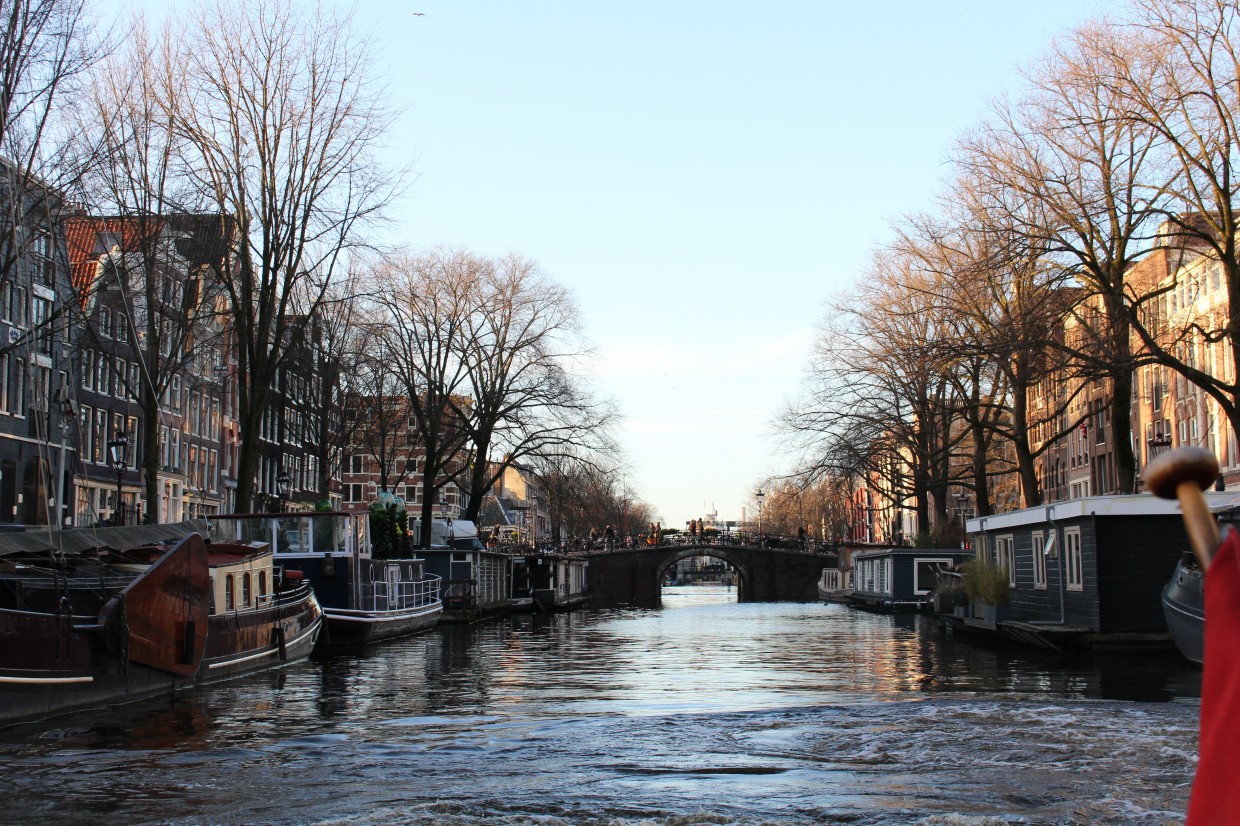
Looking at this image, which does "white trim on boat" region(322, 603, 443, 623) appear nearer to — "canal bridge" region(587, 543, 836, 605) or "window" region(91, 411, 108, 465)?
"window" region(91, 411, 108, 465)

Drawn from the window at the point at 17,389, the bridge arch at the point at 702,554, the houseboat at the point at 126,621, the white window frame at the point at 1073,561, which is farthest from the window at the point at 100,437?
the bridge arch at the point at 702,554

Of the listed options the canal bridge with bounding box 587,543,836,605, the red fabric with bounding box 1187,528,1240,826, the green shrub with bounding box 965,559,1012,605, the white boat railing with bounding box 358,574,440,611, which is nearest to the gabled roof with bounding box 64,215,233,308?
the white boat railing with bounding box 358,574,440,611

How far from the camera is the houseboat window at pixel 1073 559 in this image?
3272 cm

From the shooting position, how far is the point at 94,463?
185ft

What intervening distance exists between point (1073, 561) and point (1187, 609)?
9.62m

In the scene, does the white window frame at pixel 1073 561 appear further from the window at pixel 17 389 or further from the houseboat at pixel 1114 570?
the window at pixel 17 389

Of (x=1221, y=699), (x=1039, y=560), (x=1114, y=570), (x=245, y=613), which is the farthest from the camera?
(x=1039, y=560)

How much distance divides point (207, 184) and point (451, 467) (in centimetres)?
5618

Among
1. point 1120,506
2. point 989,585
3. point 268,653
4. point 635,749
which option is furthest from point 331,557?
point 635,749

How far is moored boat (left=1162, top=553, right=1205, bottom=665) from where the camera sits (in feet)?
75.5

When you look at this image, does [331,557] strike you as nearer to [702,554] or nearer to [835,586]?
[835,586]

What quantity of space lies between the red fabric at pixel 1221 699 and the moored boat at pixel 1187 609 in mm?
21133

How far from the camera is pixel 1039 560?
120 ft

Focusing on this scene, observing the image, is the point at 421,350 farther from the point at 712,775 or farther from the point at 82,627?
the point at 712,775
